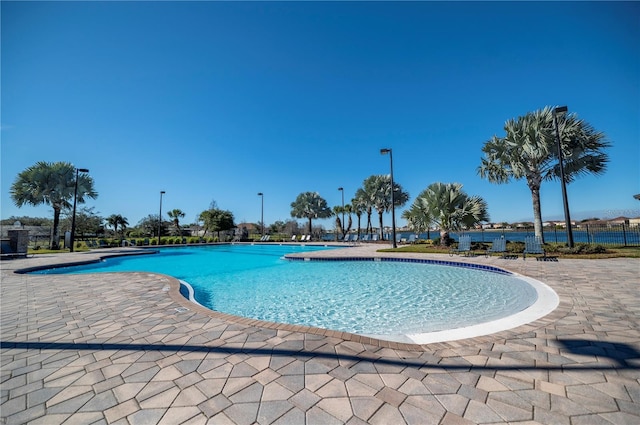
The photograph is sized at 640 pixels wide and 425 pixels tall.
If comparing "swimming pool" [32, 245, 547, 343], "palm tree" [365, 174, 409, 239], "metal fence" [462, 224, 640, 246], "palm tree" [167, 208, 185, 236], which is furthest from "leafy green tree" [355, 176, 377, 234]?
"palm tree" [167, 208, 185, 236]

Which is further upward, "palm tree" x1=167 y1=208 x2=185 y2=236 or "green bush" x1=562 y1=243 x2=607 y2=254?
"palm tree" x1=167 y1=208 x2=185 y2=236

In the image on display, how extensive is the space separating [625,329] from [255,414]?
4.06 m

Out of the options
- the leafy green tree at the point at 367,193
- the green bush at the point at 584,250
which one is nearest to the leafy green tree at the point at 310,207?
the leafy green tree at the point at 367,193

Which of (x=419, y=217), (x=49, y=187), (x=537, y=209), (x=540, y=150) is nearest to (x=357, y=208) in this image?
(x=419, y=217)

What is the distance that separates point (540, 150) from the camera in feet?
37.3

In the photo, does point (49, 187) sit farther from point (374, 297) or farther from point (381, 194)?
point (381, 194)

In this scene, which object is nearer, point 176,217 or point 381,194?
point 381,194

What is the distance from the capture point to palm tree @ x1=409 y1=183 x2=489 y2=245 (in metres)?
12.8

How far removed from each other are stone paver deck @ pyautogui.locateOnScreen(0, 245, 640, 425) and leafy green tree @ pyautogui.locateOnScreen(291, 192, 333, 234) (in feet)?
89.2

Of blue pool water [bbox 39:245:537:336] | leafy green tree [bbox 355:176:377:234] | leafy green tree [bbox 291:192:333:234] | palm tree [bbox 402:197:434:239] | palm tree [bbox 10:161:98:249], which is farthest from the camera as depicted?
leafy green tree [bbox 291:192:333:234]

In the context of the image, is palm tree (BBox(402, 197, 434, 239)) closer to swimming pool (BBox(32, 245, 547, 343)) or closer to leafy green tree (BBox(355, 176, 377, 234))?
swimming pool (BBox(32, 245, 547, 343))

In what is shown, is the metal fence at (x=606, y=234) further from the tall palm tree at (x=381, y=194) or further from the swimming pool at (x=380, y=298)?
the tall palm tree at (x=381, y=194)

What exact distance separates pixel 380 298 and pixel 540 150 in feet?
37.7

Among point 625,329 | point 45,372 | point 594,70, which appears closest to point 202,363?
point 45,372
